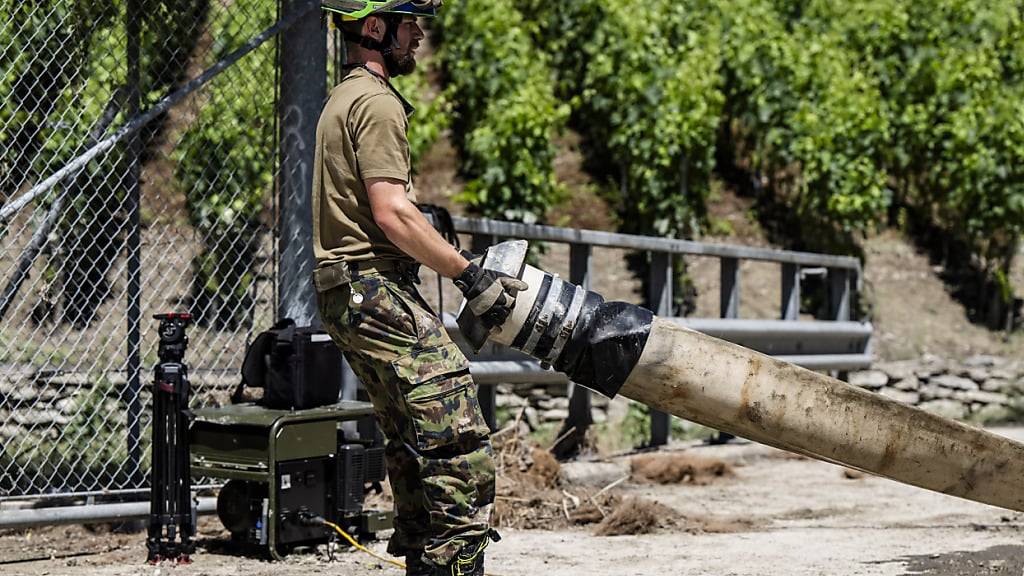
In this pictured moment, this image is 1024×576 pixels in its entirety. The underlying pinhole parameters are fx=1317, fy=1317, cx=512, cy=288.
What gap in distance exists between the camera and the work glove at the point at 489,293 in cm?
374

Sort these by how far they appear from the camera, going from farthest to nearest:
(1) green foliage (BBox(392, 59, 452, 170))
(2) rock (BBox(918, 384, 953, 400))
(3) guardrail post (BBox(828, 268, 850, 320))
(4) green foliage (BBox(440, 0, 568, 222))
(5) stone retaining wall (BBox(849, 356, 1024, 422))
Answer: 1. (1) green foliage (BBox(392, 59, 452, 170))
2. (4) green foliage (BBox(440, 0, 568, 222))
3. (2) rock (BBox(918, 384, 953, 400))
4. (5) stone retaining wall (BBox(849, 356, 1024, 422))
5. (3) guardrail post (BBox(828, 268, 850, 320))

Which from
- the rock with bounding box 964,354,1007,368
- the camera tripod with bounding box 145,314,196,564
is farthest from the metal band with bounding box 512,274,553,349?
the rock with bounding box 964,354,1007,368

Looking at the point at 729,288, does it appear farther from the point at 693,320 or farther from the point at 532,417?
the point at 532,417

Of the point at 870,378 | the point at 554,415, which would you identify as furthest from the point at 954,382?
the point at 554,415

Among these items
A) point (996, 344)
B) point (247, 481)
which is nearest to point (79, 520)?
point (247, 481)

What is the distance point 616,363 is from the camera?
3.85 meters

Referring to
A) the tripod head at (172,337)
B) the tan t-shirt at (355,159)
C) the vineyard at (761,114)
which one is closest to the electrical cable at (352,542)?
the tripod head at (172,337)

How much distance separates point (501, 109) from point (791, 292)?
5923mm

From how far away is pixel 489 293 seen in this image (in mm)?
3740

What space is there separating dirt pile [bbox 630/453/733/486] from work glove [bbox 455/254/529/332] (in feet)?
13.7

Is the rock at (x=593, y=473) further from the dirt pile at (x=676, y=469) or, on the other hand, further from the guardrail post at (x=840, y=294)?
the guardrail post at (x=840, y=294)

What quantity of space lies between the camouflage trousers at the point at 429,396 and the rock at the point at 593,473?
10.2 ft

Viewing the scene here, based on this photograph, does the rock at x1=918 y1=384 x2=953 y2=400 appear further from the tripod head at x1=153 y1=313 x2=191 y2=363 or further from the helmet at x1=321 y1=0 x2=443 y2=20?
the helmet at x1=321 y1=0 x2=443 y2=20

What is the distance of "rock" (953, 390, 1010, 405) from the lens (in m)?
12.4
